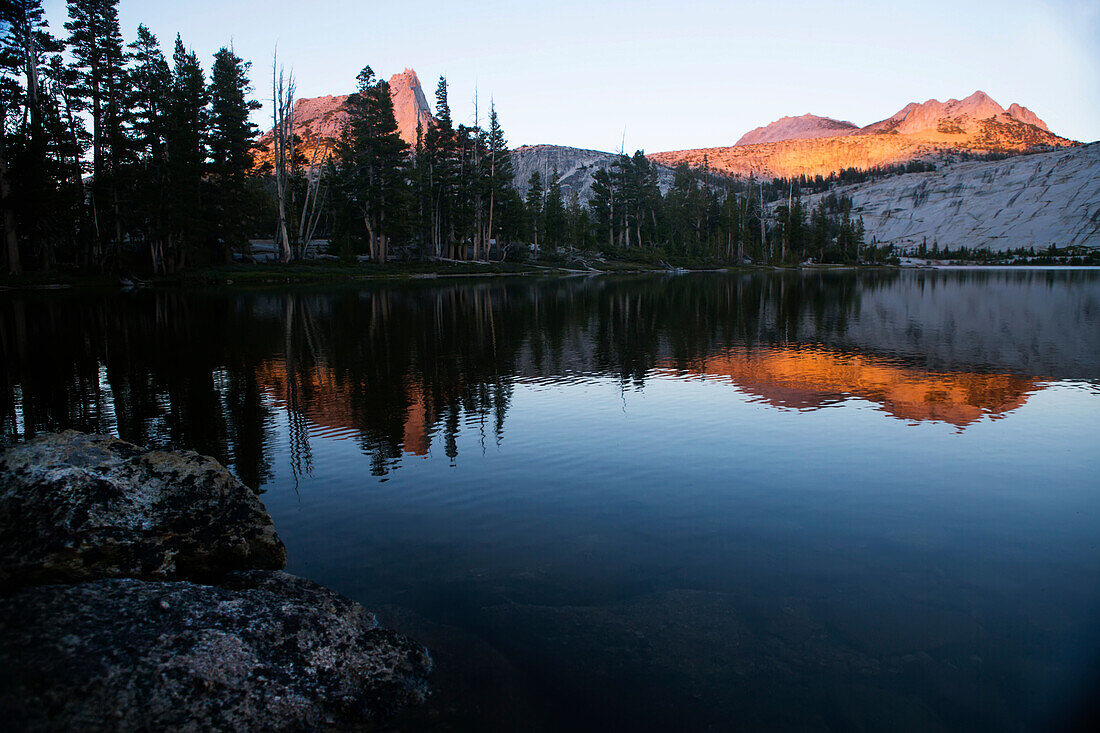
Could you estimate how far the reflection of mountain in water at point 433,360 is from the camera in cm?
1412

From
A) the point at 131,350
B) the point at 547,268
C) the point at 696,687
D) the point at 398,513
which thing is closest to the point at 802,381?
the point at 398,513

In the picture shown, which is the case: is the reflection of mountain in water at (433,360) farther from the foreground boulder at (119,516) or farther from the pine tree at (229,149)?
the pine tree at (229,149)

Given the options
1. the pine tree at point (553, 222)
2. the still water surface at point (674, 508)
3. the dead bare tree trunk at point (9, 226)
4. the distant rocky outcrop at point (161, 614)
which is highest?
the pine tree at point (553, 222)

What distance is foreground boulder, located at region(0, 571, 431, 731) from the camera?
13.3ft

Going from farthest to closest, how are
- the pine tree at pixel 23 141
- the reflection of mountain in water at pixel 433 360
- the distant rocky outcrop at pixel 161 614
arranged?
the pine tree at pixel 23 141
the reflection of mountain in water at pixel 433 360
the distant rocky outcrop at pixel 161 614

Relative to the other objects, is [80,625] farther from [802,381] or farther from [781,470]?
[802,381]

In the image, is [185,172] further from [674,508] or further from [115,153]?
[674,508]

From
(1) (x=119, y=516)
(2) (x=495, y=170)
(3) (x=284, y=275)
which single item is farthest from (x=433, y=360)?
(2) (x=495, y=170)

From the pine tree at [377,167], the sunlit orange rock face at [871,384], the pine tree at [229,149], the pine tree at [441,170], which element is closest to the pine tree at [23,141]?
the pine tree at [229,149]

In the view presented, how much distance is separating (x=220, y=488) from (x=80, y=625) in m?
2.37

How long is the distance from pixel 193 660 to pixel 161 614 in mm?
555

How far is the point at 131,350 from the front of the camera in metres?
23.1

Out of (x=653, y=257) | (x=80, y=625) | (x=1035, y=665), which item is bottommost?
(x=1035, y=665)

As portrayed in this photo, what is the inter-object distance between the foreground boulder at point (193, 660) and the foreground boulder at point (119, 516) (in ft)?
2.48
